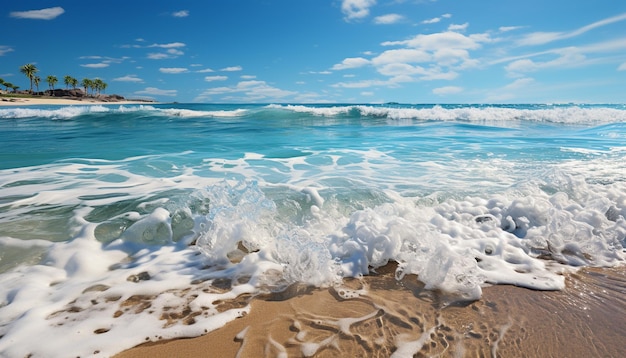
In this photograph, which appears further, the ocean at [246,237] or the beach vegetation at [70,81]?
the beach vegetation at [70,81]

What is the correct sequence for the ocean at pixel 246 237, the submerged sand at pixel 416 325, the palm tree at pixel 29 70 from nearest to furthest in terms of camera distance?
the submerged sand at pixel 416 325
the ocean at pixel 246 237
the palm tree at pixel 29 70

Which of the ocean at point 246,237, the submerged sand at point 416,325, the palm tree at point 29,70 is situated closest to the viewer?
the submerged sand at point 416,325

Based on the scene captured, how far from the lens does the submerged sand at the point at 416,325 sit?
6.16ft

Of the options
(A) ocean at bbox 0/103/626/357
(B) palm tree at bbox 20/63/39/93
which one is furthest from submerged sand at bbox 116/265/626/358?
(B) palm tree at bbox 20/63/39/93

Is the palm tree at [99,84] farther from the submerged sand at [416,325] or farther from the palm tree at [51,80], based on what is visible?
the submerged sand at [416,325]

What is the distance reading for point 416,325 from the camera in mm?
2066

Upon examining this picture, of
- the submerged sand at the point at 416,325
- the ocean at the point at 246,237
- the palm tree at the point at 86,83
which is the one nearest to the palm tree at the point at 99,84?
the palm tree at the point at 86,83

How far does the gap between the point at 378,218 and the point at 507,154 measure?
A: 6.24m

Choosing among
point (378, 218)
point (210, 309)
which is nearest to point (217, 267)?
point (210, 309)

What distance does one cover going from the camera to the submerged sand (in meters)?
Result: 1.88

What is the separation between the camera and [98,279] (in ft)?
8.57

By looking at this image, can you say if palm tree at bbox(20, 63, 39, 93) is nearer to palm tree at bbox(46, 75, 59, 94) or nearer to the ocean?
palm tree at bbox(46, 75, 59, 94)

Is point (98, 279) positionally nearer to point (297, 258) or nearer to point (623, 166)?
point (297, 258)

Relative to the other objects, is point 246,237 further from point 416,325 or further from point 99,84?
point 99,84
